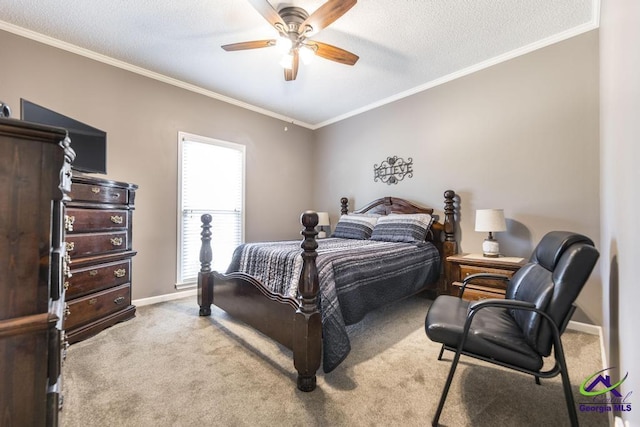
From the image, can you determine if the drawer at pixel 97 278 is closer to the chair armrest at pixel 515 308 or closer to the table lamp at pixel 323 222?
the table lamp at pixel 323 222

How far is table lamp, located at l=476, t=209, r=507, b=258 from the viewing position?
8.66 ft

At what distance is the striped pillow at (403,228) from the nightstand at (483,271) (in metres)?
0.50

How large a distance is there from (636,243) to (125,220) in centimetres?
344

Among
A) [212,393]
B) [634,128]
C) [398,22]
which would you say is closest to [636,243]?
[634,128]

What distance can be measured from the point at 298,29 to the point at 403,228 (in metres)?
2.30

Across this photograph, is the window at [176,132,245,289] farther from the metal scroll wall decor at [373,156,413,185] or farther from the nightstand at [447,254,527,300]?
the nightstand at [447,254,527,300]

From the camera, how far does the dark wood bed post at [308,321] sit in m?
1.62

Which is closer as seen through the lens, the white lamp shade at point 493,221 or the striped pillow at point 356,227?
the white lamp shade at point 493,221

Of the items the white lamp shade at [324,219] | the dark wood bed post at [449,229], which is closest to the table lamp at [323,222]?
the white lamp shade at [324,219]

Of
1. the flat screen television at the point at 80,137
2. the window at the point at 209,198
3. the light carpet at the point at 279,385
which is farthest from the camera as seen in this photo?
the window at the point at 209,198

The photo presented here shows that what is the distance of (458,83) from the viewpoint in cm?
328

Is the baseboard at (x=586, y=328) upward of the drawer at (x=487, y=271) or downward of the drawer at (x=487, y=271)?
downward

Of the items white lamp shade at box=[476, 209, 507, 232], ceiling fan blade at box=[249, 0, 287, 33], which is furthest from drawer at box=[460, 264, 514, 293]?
ceiling fan blade at box=[249, 0, 287, 33]

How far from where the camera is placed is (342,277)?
79.0 inches
